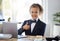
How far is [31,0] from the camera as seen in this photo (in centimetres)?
382

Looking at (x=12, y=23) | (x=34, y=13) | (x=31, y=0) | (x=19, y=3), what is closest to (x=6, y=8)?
(x=19, y=3)

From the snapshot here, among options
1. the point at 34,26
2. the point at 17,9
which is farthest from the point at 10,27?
the point at 17,9

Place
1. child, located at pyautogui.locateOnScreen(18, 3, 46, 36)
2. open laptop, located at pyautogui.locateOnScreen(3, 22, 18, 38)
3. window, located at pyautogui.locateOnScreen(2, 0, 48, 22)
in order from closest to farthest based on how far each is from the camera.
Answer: open laptop, located at pyautogui.locateOnScreen(3, 22, 18, 38)
child, located at pyautogui.locateOnScreen(18, 3, 46, 36)
window, located at pyautogui.locateOnScreen(2, 0, 48, 22)

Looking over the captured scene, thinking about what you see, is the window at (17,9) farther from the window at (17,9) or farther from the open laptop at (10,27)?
the open laptop at (10,27)

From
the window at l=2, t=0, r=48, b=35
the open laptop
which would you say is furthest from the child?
the window at l=2, t=0, r=48, b=35

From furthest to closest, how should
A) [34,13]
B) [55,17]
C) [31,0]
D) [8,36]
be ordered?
[31,0] < [55,17] < [34,13] < [8,36]

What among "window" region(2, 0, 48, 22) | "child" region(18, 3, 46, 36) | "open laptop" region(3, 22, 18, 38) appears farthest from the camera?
"window" region(2, 0, 48, 22)

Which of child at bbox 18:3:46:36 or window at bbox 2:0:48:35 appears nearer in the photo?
child at bbox 18:3:46:36

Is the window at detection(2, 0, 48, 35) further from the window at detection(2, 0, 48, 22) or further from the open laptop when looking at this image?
the open laptop

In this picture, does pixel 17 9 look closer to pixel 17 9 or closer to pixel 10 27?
pixel 17 9

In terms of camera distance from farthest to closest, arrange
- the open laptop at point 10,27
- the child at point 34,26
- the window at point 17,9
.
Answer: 1. the window at point 17,9
2. the child at point 34,26
3. the open laptop at point 10,27

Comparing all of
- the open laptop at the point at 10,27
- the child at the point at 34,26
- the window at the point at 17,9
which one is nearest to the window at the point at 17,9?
the window at the point at 17,9

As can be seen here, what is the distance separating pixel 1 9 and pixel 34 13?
4.65 ft

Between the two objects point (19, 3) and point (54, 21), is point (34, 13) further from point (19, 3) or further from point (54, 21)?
point (19, 3)
